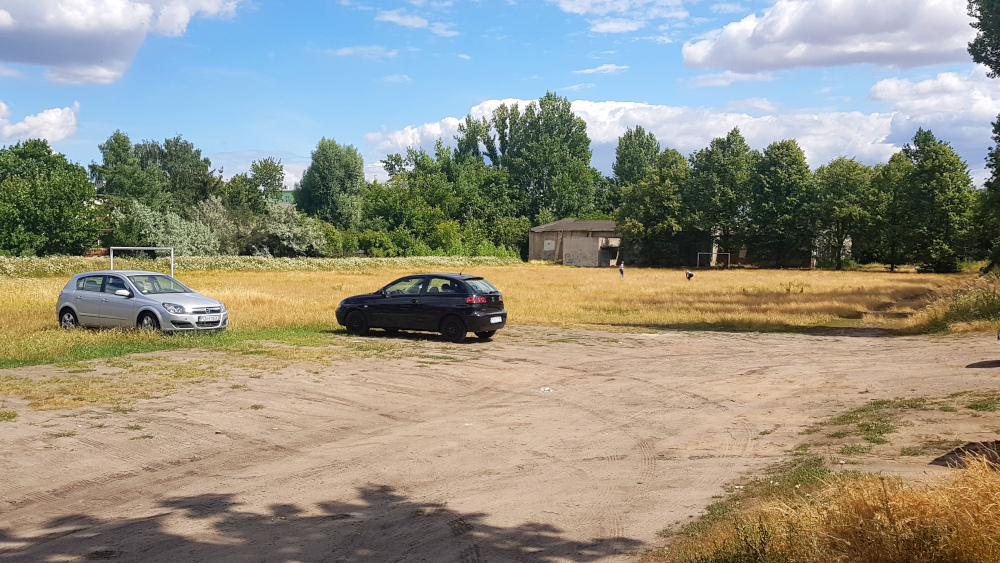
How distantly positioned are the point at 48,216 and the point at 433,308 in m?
56.8

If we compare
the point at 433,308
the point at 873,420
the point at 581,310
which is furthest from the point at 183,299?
the point at 873,420

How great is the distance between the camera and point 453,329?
18781 millimetres

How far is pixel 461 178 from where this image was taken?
104250 mm

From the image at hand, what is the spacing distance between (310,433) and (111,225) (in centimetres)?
6948

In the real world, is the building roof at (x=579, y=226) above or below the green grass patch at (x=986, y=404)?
above

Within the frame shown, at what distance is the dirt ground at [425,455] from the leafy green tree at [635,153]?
101 meters

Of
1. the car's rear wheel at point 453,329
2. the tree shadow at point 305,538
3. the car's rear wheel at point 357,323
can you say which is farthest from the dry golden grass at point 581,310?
the tree shadow at point 305,538

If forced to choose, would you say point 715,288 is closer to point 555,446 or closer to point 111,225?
point 555,446

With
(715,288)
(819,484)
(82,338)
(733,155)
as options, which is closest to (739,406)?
(819,484)

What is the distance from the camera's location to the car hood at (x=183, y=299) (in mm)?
17906

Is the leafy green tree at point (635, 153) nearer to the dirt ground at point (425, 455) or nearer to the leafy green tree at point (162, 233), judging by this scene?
the leafy green tree at point (162, 233)

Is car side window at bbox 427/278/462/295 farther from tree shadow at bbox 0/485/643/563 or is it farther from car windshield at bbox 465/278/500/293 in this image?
tree shadow at bbox 0/485/643/563

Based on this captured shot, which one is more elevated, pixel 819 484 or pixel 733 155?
pixel 733 155

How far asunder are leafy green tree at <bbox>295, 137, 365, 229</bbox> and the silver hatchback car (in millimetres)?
87069
